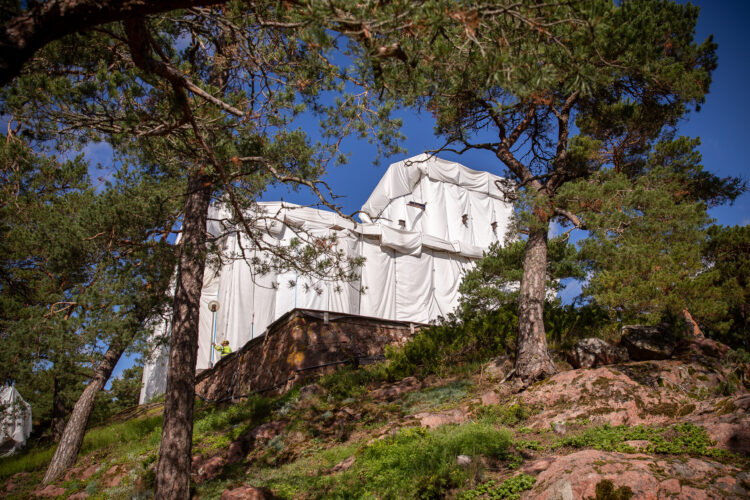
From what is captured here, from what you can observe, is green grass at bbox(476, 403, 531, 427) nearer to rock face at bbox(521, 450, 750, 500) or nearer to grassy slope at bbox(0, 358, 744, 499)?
grassy slope at bbox(0, 358, 744, 499)

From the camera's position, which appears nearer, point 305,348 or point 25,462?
point 305,348

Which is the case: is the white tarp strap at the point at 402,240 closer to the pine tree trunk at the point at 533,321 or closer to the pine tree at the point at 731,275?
the pine tree trunk at the point at 533,321

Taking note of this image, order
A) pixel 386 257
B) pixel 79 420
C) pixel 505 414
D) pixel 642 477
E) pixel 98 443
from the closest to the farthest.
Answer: pixel 642 477 < pixel 505 414 < pixel 79 420 < pixel 98 443 < pixel 386 257

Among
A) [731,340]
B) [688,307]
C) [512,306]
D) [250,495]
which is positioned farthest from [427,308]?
[250,495]

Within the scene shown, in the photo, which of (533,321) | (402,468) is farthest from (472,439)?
(533,321)

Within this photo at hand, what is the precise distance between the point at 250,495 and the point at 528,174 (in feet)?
19.9

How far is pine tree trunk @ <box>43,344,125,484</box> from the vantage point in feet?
27.5

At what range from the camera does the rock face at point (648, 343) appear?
606 centimetres

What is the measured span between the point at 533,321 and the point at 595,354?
967mm

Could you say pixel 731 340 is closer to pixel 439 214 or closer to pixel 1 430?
pixel 439 214

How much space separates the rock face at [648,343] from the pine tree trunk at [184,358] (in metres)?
A: 5.79

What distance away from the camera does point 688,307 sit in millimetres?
6684

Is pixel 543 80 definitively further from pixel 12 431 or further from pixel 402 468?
pixel 12 431

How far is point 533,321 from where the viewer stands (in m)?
6.46
